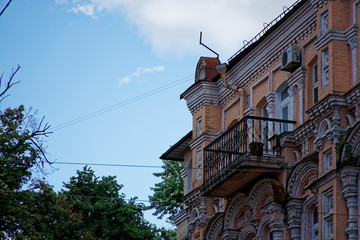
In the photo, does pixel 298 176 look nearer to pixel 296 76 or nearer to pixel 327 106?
pixel 327 106

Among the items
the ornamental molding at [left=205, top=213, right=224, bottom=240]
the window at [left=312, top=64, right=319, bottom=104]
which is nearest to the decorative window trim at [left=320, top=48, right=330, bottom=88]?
the window at [left=312, top=64, right=319, bottom=104]

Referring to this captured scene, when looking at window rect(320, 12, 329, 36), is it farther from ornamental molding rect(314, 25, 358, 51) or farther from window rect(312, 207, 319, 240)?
window rect(312, 207, 319, 240)

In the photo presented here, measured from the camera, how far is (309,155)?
841 inches

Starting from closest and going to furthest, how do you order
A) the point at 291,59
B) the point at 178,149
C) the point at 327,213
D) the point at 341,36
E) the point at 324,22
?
the point at 327,213, the point at 341,36, the point at 324,22, the point at 291,59, the point at 178,149

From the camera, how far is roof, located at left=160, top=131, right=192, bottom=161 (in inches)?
1192

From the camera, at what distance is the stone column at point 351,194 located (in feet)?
61.9

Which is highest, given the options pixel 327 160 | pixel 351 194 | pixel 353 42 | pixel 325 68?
pixel 353 42

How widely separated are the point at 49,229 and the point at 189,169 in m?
5.98

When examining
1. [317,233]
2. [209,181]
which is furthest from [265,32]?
[317,233]

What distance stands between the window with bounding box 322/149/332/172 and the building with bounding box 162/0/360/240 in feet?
0.08

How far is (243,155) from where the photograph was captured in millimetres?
22453

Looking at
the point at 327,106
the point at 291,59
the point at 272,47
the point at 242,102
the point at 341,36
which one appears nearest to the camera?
the point at 327,106

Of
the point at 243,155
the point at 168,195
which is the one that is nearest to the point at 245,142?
the point at 243,155

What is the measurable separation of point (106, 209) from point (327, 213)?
2151 centimetres
